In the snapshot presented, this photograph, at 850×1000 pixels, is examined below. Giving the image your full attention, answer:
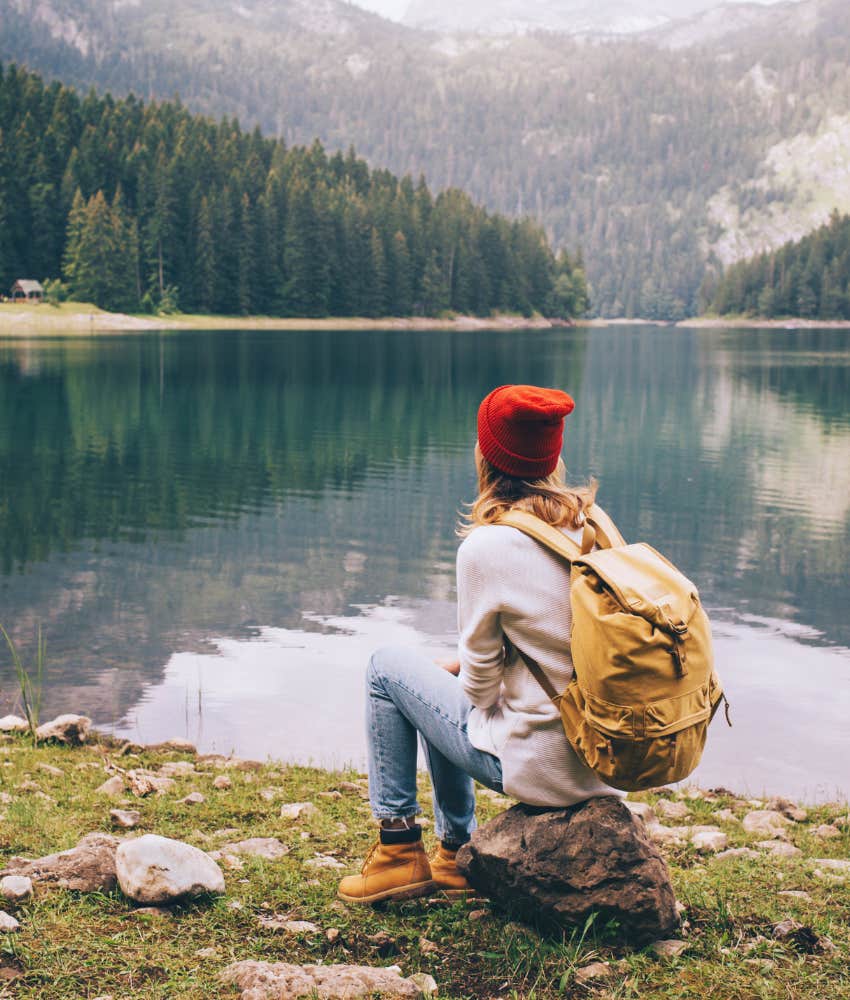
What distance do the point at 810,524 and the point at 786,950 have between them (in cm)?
1756

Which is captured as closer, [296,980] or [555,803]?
[296,980]

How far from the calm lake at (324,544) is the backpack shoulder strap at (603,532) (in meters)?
4.76

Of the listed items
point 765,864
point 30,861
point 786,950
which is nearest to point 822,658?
point 765,864

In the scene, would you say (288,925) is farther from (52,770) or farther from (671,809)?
(671,809)

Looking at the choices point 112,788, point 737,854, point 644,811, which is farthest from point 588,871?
point 112,788

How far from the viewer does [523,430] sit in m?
4.39

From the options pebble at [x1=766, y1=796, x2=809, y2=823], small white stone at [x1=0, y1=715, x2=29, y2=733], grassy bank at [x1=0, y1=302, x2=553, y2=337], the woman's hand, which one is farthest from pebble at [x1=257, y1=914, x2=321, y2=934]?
grassy bank at [x1=0, y1=302, x2=553, y2=337]

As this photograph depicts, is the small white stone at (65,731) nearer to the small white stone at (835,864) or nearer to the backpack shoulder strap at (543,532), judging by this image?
the backpack shoulder strap at (543,532)

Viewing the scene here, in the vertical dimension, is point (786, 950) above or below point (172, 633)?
above

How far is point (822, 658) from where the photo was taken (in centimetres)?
1229

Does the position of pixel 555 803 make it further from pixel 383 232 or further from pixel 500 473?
pixel 383 232

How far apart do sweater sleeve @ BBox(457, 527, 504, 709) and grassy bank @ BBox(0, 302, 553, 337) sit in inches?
3708

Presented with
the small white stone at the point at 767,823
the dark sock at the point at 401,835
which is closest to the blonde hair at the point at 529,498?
the dark sock at the point at 401,835

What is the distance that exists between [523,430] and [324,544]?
535 inches
